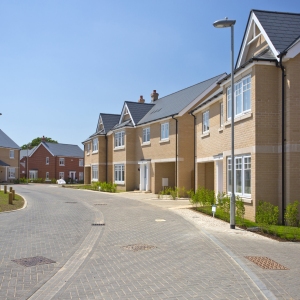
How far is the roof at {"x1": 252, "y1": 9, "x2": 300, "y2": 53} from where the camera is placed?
55.3ft

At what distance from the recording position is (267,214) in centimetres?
1512

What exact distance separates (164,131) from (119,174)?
32.2ft

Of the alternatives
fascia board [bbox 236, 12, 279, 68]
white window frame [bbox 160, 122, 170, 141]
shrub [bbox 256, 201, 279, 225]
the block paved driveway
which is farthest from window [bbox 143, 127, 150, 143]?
shrub [bbox 256, 201, 279, 225]

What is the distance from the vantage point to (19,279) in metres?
7.71

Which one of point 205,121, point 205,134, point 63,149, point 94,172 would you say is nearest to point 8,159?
point 63,149

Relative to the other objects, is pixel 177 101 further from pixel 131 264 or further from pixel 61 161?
pixel 61 161

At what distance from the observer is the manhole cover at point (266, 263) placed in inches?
347

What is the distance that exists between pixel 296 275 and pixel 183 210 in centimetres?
1254

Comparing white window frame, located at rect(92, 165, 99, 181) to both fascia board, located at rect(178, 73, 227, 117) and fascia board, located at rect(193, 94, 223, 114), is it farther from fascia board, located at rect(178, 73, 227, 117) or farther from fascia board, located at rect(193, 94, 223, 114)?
fascia board, located at rect(193, 94, 223, 114)

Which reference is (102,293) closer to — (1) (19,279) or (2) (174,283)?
(2) (174,283)

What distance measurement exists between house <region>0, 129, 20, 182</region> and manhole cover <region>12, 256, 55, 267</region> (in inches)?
2188

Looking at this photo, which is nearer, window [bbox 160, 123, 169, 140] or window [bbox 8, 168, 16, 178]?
window [bbox 160, 123, 169, 140]

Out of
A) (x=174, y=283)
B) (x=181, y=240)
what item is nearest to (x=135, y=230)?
(x=181, y=240)

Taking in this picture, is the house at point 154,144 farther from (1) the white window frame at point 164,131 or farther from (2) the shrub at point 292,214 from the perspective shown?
(2) the shrub at point 292,214
